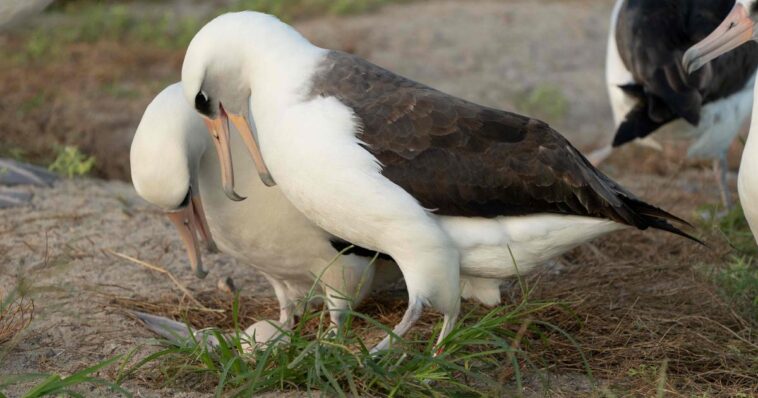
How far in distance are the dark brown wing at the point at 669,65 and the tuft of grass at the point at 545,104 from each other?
192 centimetres

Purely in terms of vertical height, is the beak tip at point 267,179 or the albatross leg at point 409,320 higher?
the beak tip at point 267,179

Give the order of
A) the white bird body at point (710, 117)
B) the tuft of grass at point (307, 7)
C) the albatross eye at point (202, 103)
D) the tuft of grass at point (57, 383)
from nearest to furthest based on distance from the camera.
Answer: the tuft of grass at point (57, 383) < the albatross eye at point (202, 103) < the white bird body at point (710, 117) < the tuft of grass at point (307, 7)

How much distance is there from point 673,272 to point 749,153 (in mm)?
1426

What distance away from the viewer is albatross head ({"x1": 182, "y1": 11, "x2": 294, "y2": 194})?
4492mm

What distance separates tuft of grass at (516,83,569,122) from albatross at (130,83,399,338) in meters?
4.44

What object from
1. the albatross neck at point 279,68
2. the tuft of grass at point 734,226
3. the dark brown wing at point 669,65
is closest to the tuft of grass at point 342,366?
the albatross neck at point 279,68

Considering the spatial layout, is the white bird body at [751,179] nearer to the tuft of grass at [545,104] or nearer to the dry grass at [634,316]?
the dry grass at [634,316]

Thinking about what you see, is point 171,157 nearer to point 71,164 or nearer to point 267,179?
point 267,179

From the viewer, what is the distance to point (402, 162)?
14.8 ft

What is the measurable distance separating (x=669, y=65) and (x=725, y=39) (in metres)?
1.95

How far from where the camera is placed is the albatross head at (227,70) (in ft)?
14.7

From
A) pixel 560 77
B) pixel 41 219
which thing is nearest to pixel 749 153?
pixel 41 219

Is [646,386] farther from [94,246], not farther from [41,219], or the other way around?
[41,219]

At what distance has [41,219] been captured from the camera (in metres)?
6.45
